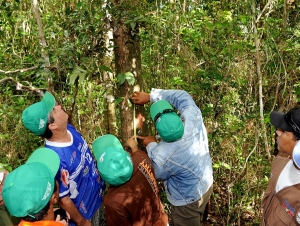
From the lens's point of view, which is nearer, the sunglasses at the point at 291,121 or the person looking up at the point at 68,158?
the sunglasses at the point at 291,121

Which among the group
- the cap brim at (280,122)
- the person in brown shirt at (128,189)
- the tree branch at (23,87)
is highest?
the tree branch at (23,87)

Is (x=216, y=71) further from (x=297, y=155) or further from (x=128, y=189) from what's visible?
(x=128, y=189)

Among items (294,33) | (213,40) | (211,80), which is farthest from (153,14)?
(294,33)

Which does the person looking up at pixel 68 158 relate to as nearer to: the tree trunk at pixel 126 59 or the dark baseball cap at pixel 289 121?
the tree trunk at pixel 126 59

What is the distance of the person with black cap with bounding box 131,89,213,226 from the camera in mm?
2348

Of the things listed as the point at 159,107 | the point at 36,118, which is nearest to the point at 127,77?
the point at 159,107

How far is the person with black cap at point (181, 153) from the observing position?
2.35m

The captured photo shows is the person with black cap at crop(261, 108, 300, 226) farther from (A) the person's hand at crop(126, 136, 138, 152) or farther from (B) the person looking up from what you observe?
(B) the person looking up

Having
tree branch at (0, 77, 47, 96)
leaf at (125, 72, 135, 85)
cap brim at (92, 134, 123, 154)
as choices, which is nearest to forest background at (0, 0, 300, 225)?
tree branch at (0, 77, 47, 96)

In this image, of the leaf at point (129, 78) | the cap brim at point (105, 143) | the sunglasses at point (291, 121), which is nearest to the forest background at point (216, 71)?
the leaf at point (129, 78)

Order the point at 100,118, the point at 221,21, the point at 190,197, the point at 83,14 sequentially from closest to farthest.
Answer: the point at 190,197 → the point at 83,14 → the point at 221,21 → the point at 100,118

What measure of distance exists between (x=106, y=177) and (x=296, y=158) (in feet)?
3.83

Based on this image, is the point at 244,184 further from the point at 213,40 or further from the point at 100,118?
the point at 100,118

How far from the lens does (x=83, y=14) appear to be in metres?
2.76
